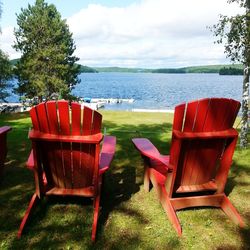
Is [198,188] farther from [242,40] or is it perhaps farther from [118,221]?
[242,40]

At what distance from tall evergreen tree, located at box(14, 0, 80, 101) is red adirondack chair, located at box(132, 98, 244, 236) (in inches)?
945

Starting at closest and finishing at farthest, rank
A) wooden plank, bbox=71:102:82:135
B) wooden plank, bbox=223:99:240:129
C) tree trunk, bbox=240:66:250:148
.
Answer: wooden plank, bbox=71:102:82:135
wooden plank, bbox=223:99:240:129
tree trunk, bbox=240:66:250:148

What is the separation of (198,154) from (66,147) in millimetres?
1487

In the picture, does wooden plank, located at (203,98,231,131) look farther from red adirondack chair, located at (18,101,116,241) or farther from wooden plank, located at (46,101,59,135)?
wooden plank, located at (46,101,59,135)

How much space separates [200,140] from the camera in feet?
11.2

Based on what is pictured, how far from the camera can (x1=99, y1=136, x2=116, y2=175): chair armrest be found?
3512 mm

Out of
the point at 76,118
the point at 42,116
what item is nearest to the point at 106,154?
the point at 76,118

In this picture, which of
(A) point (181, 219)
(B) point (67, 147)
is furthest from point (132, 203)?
(B) point (67, 147)

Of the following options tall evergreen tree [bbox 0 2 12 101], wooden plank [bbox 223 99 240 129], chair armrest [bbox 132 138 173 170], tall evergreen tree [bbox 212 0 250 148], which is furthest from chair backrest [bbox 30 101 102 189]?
tall evergreen tree [bbox 0 2 12 101]

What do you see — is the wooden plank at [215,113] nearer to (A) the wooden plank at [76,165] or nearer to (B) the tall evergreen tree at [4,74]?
(A) the wooden plank at [76,165]

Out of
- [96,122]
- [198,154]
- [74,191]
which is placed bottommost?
[74,191]

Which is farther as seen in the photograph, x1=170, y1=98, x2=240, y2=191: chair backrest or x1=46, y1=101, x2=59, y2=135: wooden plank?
x1=170, y1=98, x2=240, y2=191: chair backrest

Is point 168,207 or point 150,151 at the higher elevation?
point 150,151

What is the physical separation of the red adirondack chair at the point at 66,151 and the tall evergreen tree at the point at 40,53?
2378cm
